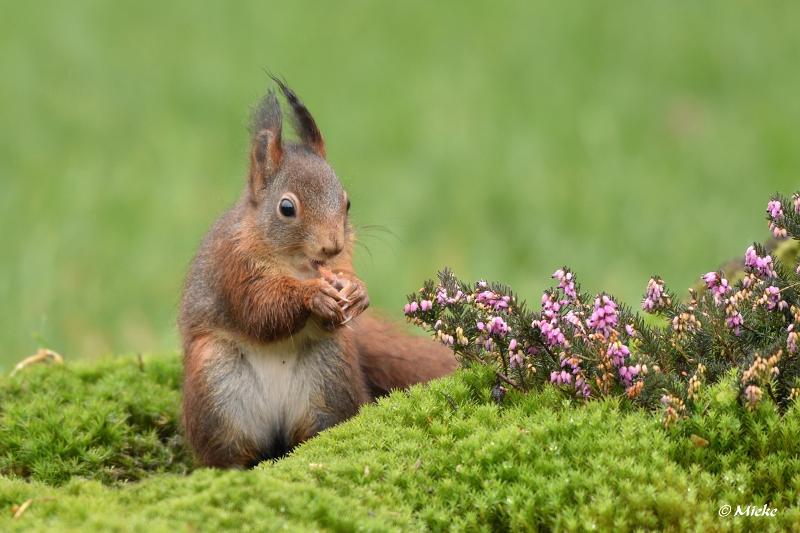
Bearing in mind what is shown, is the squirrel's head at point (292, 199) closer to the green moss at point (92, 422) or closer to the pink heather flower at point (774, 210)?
the green moss at point (92, 422)

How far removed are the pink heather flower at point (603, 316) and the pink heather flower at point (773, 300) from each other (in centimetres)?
49

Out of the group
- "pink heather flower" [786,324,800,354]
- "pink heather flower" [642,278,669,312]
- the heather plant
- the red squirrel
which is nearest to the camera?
"pink heather flower" [786,324,800,354]

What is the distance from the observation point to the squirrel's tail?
5555 mm

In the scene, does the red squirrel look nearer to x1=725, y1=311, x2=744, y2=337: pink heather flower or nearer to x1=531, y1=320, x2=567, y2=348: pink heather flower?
x1=531, y1=320, x2=567, y2=348: pink heather flower

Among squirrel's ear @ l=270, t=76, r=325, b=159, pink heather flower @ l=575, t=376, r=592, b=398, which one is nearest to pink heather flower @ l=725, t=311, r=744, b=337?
pink heather flower @ l=575, t=376, r=592, b=398

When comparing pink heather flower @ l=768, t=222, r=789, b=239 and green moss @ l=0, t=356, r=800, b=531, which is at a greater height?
pink heather flower @ l=768, t=222, r=789, b=239

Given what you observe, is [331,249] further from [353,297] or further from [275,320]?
[275,320]

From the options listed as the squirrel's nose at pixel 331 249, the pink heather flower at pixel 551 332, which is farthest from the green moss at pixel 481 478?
the squirrel's nose at pixel 331 249

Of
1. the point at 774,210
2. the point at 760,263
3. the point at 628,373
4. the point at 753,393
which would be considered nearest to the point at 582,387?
the point at 628,373

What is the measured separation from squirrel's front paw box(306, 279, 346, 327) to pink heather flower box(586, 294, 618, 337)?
1037mm

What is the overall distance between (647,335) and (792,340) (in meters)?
0.54

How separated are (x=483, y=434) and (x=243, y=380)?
1283 mm

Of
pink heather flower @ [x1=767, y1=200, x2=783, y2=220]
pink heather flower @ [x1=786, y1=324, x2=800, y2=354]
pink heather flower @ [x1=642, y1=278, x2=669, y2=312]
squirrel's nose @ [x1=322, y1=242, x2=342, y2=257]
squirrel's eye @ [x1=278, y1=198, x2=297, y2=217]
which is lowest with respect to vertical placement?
pink heather flower @ [x1=786, y1=324, x2=800, y2=354]

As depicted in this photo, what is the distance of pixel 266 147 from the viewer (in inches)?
209
